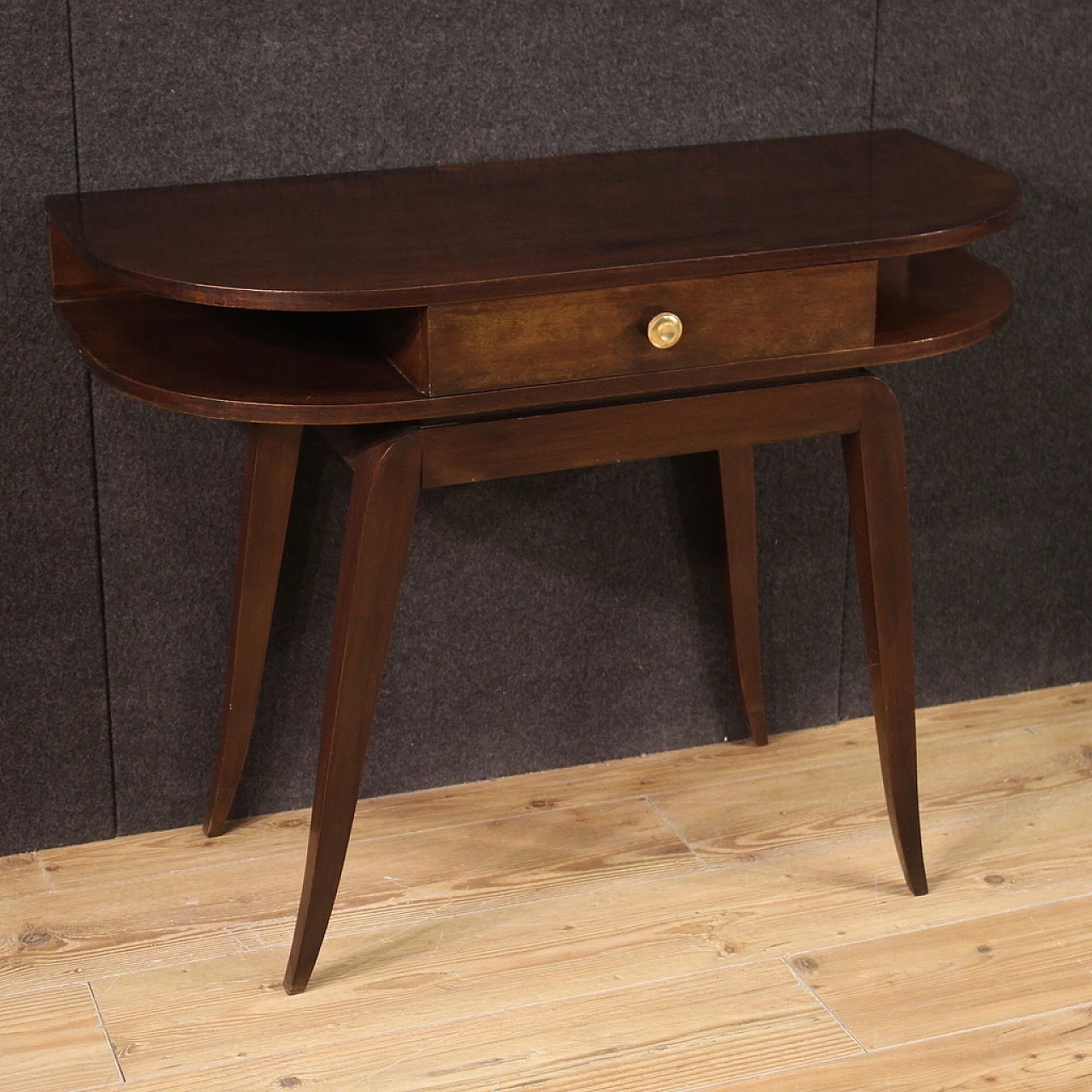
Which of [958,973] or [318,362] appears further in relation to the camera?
[958,973]

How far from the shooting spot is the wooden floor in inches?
51.6

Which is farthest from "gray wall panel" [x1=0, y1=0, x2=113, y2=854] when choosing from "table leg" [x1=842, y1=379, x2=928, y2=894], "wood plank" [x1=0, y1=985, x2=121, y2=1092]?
"table leg" [x1=842, y1=379, x2=928, y2=894]

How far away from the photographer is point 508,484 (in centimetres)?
162

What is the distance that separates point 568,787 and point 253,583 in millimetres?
423

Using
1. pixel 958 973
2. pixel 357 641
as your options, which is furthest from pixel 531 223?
pixel 958 973

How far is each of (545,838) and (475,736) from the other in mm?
144

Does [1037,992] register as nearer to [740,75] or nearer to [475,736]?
[475,736]

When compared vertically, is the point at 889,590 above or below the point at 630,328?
below

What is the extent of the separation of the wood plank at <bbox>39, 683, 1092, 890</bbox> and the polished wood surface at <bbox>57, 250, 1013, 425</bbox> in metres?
0.54

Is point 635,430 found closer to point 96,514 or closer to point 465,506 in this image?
point 465,506

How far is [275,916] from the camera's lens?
1.50m

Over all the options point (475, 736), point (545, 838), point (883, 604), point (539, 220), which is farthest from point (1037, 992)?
point (539, 220)

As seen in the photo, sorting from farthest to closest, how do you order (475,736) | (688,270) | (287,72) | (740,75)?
(475,736)
(740,75)
(287,72)
(688,270)

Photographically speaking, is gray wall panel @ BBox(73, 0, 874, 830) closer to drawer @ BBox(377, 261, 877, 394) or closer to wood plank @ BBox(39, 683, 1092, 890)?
wood plank @ BBox(39, 683, 1092, 890)
